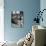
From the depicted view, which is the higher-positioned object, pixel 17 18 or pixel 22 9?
pixel 22 9

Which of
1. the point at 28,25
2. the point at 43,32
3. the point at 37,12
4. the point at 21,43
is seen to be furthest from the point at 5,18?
the point at 43,32

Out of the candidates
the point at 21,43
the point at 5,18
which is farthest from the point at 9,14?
the point at 21,43

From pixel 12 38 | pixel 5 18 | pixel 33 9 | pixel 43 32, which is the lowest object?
pixel 12 38

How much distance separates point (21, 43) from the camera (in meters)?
3.71

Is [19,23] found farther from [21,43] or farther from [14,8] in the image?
[21,43]

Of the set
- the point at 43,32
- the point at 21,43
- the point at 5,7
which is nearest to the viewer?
the point at 43,32

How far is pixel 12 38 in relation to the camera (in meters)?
5.19

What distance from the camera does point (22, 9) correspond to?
5172 millimetres

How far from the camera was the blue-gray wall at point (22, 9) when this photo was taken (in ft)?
16.8

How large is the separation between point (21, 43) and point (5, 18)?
67.6 inches

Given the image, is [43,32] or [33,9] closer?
[43,32]

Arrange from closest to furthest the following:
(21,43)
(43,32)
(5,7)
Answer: (43,32), (21,43), (5,7)

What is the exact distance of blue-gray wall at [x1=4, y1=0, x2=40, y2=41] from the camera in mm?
5129

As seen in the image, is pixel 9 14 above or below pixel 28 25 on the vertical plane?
above
